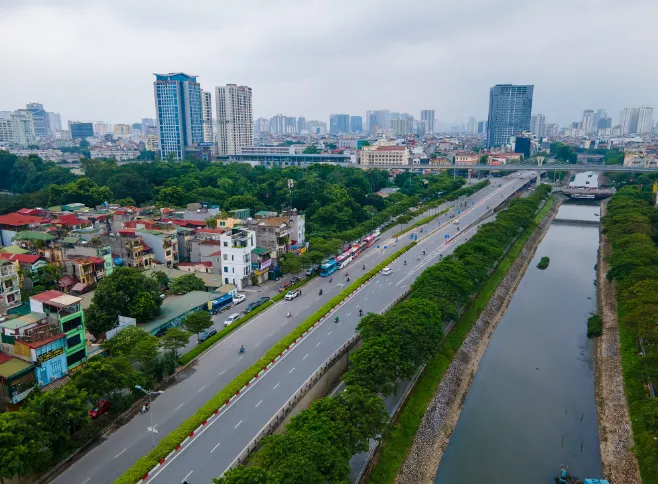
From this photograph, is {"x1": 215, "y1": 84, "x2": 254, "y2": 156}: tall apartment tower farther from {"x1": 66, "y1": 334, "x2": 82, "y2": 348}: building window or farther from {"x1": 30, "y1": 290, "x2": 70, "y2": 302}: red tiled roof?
{"x1": 66, "y1": 334, "x2": 82, "y2": 348}: building window

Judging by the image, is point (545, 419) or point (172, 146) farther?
point (172, 146)

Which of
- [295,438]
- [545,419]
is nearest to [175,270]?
[295,438]


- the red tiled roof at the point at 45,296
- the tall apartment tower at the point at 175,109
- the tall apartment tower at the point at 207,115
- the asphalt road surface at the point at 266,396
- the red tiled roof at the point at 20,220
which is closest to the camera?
the asphalt road surface at the point at 266,396

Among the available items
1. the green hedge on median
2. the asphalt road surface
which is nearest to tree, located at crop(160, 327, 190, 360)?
the green hedge on median

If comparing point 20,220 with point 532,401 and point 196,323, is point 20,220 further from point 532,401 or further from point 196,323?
point 532,401

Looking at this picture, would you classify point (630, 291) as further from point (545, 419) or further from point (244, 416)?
→ point (244, 416)

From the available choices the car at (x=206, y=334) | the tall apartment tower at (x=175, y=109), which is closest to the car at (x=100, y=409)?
the car at (x=206, y=334)

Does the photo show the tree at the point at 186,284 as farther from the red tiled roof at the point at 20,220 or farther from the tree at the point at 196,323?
the red tiled roof at the point at 20,220
